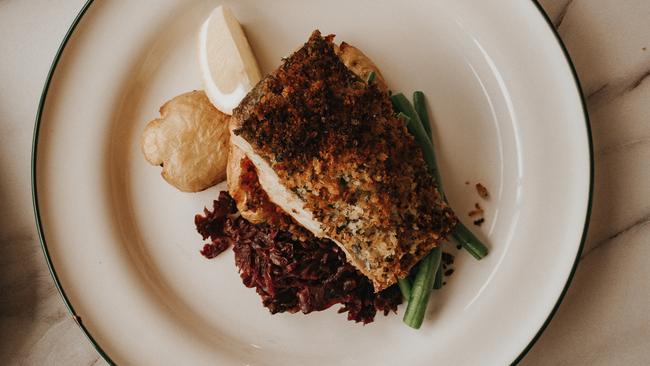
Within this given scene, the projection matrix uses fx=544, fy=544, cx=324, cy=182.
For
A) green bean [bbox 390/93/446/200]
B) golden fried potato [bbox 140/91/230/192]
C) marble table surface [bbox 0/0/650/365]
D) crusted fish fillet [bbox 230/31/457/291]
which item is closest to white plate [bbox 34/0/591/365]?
green bean [bbox 390/93/446/200]

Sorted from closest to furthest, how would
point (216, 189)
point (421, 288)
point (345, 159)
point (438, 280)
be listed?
point (345, 159) < point (421, 288) < point (438, 280) < point (216, 189)

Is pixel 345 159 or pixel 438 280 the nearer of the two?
pixel 345 159

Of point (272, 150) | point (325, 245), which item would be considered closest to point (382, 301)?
point (325, 245)

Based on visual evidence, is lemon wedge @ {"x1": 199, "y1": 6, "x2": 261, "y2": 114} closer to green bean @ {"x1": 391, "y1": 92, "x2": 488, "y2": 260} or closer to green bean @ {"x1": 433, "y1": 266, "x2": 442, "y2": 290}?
green bean @ {"x1": 391, "y1": 92, "x2": 488, "y2": 260}

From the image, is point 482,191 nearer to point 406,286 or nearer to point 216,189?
point 406,286

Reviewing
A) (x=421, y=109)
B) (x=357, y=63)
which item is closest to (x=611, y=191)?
(x=421, y=109)

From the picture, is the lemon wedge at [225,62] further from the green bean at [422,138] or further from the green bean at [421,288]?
the green bean at [421,288]

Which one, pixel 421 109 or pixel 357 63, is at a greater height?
pixel 357 63
